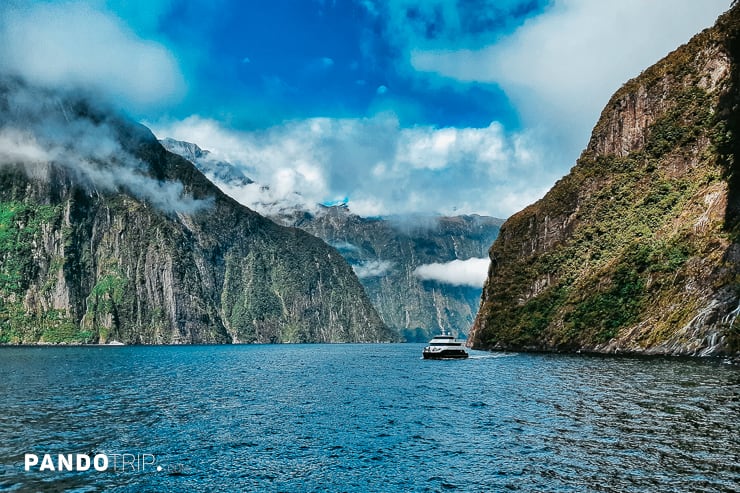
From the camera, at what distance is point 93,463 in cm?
3128

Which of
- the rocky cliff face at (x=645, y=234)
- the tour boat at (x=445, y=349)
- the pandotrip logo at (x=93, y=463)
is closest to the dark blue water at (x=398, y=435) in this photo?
the pandotrip logo at (x=93, y=463)

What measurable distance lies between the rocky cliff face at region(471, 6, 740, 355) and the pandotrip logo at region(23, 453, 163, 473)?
87.8 m

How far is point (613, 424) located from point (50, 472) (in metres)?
35.6

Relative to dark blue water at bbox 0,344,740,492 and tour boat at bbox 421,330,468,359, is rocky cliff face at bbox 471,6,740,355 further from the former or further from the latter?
dark blue water at bbox 0,344,740,492

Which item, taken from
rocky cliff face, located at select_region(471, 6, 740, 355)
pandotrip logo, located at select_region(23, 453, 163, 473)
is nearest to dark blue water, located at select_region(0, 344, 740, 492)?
pandotrip logo, located at select_region(23, 453, 163, 473)

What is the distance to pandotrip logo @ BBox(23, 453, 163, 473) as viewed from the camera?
1181 inches

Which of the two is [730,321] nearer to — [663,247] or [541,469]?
[663,247]

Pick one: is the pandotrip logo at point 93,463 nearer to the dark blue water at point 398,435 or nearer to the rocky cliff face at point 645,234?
the dark blue water at point 398,435

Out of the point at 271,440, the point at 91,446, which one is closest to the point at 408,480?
the point at 271,440

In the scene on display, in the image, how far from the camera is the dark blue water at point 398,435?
27609 mm

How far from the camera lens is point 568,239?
171 m

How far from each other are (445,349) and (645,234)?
56.9m

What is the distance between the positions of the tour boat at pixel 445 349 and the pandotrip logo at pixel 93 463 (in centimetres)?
10371

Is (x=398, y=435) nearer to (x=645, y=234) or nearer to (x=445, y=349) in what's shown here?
(x=445, y=349)
